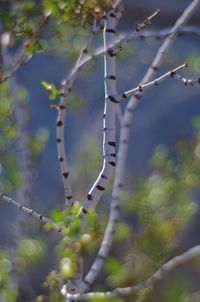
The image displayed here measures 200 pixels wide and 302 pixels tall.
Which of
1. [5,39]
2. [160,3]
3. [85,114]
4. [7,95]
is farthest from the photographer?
[160,3]

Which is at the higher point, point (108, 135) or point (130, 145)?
point (130, 145)

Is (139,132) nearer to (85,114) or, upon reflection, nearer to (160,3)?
(85,114)

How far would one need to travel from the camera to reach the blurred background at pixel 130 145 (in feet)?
8.63

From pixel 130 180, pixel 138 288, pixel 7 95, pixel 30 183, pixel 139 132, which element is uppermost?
pixel 139 132

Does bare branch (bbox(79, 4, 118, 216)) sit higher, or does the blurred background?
the blurred background

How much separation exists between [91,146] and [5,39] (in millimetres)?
1499

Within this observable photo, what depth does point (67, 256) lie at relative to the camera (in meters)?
1.42

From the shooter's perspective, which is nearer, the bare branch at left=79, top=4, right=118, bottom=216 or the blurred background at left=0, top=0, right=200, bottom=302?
the bare branch at left=79, top=4, right=118, bottom=216

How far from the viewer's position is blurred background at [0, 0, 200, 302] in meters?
2.63

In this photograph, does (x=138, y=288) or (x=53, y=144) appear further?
(x=53, y=144)

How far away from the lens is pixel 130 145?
4387 mm

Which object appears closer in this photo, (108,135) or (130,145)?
(108,135)

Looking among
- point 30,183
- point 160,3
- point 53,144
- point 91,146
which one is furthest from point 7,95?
point 160,3

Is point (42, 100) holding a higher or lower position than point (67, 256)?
higher
